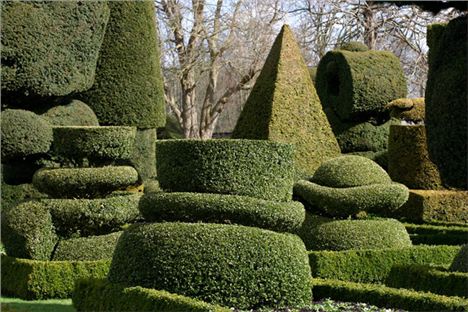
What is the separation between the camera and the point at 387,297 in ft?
27.4

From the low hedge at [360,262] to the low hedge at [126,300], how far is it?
12.7 ft

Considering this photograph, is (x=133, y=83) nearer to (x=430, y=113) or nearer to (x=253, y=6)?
(x=430, y=113)

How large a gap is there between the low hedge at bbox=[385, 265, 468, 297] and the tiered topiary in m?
1.92

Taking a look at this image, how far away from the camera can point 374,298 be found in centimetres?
845

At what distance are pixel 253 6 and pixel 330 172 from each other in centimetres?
1863

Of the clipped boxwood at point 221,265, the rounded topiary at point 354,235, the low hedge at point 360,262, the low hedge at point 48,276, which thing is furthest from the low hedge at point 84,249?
the clipped boxwood at point 221,265

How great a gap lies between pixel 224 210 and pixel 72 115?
8.37 m

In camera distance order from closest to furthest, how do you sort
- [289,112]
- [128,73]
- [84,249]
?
[84,249] < [289,112] < [128,73]

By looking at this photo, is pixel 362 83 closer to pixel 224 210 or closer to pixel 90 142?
pixel 90 142

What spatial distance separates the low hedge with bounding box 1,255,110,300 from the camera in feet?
35.9

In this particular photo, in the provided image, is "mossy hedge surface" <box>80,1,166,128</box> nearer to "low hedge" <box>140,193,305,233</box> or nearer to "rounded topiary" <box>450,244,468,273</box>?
"low hedge" <box>140,193,305,233</box>

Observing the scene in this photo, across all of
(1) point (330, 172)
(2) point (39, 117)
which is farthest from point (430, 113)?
(2) point (39, 117)

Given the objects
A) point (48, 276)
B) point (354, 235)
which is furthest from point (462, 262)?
point (48, 276)

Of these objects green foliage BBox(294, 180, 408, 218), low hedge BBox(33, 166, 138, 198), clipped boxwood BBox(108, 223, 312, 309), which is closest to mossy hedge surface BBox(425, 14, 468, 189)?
clipped boxwood BBox(108, 223, 312, 309)
